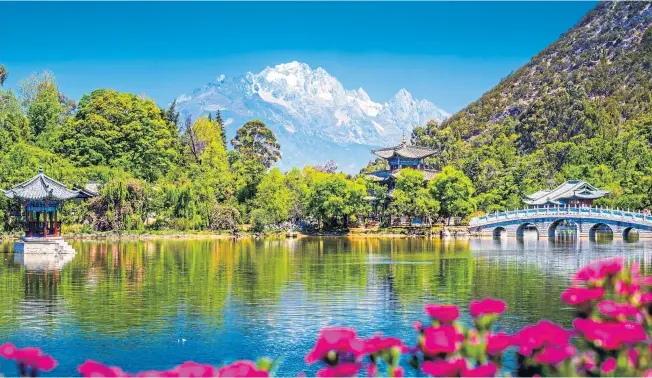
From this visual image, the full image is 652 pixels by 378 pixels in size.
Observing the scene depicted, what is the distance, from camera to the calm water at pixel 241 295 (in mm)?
16219

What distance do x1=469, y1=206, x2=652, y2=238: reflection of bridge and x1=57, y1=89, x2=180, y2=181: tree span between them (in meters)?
28.8

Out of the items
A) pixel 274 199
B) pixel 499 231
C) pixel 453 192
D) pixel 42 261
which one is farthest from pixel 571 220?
pixel 42 261

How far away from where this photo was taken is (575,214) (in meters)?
56.6

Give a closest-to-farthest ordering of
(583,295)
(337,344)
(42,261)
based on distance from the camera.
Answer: (337,344)
(583,295)
(42,261)

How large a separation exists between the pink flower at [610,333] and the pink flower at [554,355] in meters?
0.14

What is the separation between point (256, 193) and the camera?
6525cm

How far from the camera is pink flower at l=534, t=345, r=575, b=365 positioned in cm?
428

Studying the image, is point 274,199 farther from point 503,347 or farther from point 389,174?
point 503,347

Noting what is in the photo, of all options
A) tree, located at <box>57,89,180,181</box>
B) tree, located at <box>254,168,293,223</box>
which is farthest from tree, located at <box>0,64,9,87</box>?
tree, located at <box>254,168,293,223</box>

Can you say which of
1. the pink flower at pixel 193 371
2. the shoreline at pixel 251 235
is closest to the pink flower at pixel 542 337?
the pink flower at pixel 193 371

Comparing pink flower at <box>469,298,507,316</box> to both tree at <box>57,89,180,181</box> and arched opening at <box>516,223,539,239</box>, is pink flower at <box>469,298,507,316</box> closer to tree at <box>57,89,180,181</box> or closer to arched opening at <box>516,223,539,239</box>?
arched opening at <box>516,223,539,239</box>

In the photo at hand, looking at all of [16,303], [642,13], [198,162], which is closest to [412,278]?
[16,303]

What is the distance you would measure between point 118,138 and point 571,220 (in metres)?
37.9

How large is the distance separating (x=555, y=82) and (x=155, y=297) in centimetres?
10868
